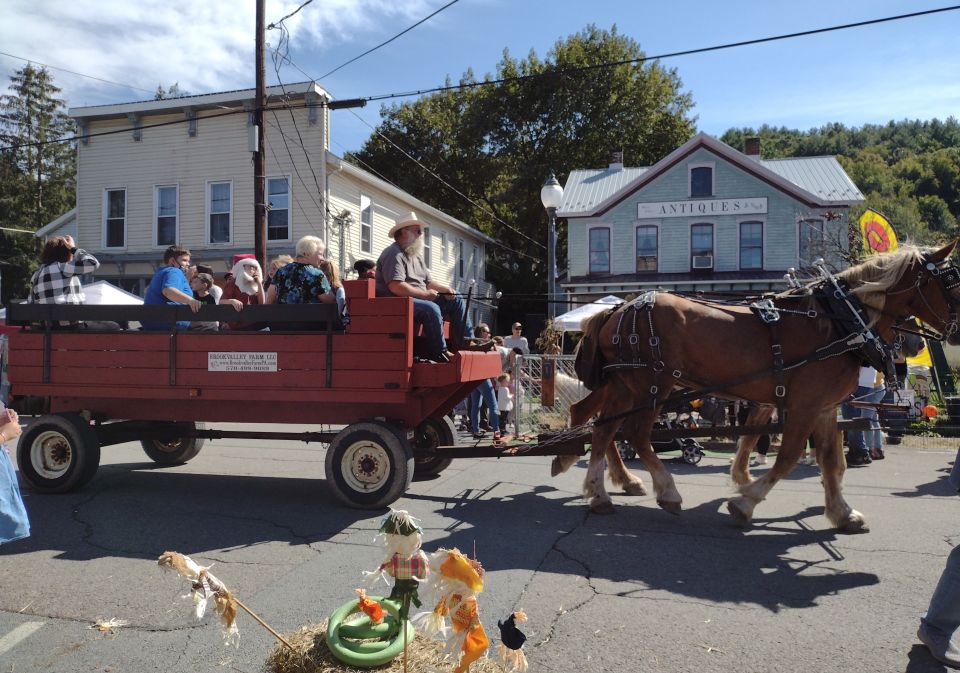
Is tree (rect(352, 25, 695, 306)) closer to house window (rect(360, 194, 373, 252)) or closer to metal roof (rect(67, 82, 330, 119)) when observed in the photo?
house window (rect(360, 194, 373, 252))

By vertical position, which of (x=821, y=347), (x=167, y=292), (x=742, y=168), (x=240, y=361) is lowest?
(x=240, y=361)

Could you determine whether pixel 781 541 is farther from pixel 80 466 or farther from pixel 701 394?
pixel 80 466

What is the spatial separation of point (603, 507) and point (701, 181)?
22.5 metres

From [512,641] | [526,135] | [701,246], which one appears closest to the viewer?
[512,641]

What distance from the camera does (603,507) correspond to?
6004 mm

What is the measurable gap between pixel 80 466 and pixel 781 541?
6063 mm

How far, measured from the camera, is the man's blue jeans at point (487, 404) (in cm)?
1059

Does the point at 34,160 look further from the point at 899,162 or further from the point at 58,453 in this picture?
the point at 899,162

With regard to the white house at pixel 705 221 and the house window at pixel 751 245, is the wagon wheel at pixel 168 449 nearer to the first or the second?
the white house at pixel 705 221

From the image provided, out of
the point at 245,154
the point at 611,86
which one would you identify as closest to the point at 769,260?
the point at 611,86

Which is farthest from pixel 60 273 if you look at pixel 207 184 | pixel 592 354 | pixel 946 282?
pixel 207 184

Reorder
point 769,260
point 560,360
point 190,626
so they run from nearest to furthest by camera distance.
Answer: point 190,626 → point 560,360 → point 769,260

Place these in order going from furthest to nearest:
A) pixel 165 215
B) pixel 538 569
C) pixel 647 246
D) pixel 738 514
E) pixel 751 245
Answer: pixel 647 246, pixel 751 245, pixel 165 215, pixel 738 514, pixel 538 569

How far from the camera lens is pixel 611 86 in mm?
35469
